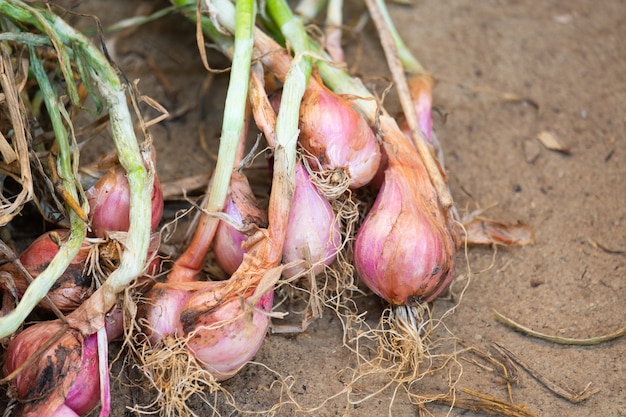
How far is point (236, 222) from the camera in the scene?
3.96ft

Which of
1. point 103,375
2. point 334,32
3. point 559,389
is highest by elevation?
point 334,32

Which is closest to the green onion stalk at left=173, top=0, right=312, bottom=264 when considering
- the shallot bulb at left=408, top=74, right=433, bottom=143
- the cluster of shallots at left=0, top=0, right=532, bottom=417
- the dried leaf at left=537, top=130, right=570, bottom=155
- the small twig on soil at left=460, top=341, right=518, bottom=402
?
the cluster of shallots at left=0, top=0, right=532, bottom=417

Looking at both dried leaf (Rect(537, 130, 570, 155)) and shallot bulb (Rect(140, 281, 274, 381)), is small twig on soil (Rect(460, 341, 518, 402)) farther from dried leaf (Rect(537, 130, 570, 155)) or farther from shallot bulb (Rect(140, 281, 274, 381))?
dried leaf (Rect(537, 130, 570, 155))

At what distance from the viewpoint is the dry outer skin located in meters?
1.22

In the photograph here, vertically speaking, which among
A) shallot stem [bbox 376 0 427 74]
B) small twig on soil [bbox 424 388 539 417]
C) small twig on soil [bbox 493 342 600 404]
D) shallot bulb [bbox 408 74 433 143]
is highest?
shallot stem [bbox 376 0 427 74]

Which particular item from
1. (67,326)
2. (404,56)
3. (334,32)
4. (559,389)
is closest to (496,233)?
(559,389)

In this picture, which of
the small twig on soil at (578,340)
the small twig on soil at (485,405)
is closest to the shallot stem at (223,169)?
the small twig on soil at (485,405)

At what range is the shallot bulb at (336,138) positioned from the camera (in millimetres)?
1256

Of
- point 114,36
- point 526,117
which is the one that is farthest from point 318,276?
point 114,36

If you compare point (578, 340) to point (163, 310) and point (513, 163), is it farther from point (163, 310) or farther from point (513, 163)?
point (163, 310)

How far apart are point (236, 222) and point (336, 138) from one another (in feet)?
A: 0.73

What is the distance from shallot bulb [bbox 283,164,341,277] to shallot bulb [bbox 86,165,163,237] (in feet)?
0.78

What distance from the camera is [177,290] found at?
1.17m

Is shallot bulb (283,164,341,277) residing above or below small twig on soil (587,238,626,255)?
above
